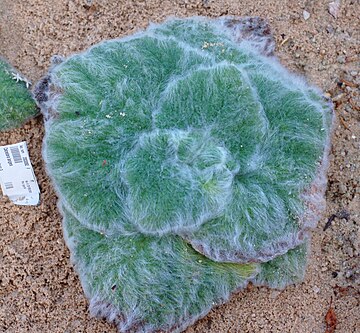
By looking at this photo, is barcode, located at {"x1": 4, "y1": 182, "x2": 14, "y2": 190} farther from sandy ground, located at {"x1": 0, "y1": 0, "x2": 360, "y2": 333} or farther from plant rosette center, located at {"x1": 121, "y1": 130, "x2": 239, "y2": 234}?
plant rosette center, located at {"x1": 121, "y1": 130, "x2": 239, "y2": 234}

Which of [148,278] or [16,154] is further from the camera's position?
[16,154]

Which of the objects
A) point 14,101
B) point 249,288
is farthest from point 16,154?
point 249,288

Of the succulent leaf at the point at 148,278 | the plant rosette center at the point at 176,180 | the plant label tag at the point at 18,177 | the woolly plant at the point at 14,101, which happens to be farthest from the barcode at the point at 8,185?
the plant rosette center at the point at 176,180

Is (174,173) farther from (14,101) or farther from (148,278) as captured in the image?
(14,101)

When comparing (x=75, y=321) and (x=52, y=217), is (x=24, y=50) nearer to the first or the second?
(x=52, y=217)

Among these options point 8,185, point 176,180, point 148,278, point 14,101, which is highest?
point 176,180

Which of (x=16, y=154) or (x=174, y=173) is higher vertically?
(x=174, y=173)

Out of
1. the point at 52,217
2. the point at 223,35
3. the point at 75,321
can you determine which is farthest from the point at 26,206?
the point at 223,35
